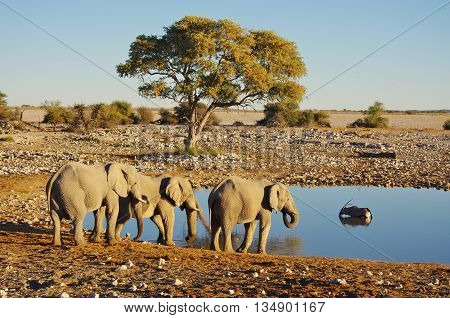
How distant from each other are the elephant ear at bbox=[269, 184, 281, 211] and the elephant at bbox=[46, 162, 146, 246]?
2.91 metres

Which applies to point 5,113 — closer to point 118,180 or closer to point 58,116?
point 58,116

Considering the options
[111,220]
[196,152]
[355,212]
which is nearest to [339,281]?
[111,220]

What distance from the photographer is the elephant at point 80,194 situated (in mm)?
10711

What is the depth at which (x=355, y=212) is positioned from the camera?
16281mm

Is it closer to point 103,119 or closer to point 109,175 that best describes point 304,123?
point 103,119

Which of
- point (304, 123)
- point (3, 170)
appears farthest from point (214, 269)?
point (304, 123)

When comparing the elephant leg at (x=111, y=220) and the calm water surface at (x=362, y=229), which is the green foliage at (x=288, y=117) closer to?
the calm water surface at (x=362, y=229)

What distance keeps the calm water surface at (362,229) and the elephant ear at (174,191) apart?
109cm

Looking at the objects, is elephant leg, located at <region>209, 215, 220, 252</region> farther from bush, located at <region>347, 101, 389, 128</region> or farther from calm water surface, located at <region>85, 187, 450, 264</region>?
bush, located at <region>347, 101, 389, 128</region>

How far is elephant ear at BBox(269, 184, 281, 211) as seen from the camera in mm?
12250

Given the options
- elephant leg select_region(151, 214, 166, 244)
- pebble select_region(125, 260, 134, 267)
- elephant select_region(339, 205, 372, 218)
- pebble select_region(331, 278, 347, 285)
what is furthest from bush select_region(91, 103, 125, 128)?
pebble select_region(331, 278, 347, 285)

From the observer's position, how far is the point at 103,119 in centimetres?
4606

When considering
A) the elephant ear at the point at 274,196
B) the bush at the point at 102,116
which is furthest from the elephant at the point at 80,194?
the bush at the point at 102,116

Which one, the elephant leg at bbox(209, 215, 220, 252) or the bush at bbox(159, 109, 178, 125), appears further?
the bush at bbox(159, 109, 178, 125)
